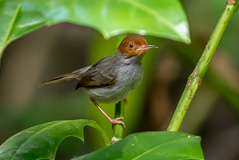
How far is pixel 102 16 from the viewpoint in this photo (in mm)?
917

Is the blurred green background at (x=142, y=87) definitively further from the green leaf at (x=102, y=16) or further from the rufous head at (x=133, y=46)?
the green leaf at (x=102, y=16)

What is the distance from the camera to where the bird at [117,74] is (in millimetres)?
3406

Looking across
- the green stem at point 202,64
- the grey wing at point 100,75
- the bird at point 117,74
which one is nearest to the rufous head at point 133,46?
the bird at point 117,74

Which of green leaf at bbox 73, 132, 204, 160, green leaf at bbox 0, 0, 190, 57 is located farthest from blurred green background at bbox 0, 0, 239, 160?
green leaf at bbox 0, 0, 190, 57

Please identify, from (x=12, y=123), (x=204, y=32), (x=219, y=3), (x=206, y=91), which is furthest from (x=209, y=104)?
(x=12, y=123)

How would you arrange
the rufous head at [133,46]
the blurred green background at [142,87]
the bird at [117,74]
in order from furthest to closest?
the blurred green background at [142,87]
the bird at [117,74]
the rufous head at [133,46]

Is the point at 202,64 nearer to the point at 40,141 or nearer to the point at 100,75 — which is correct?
the point at 40,141

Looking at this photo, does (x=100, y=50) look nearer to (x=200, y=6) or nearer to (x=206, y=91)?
(x=200, y=6)

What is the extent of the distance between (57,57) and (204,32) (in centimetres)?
332

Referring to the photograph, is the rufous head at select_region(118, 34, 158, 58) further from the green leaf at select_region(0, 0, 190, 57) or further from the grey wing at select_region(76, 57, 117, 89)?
the green leaf at select_region(0, 0, 190, 57)

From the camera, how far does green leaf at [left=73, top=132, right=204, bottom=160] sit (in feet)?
5.27

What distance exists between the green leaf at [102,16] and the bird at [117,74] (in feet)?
7.50

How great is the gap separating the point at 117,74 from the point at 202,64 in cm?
194

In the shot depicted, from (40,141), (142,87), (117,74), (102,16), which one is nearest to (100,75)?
(117,74)
